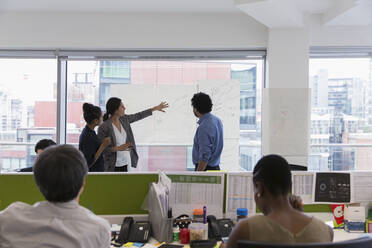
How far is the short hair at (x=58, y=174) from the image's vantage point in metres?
1.35

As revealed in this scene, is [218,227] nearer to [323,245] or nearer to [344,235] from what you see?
[344,235]

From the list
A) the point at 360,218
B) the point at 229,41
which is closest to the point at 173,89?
the point at 229,41

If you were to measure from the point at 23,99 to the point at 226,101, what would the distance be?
106 inches

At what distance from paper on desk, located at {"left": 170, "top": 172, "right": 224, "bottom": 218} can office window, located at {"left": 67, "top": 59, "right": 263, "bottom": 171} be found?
2.71 metres

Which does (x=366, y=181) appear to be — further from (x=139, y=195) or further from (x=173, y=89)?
(x=173, y=89)

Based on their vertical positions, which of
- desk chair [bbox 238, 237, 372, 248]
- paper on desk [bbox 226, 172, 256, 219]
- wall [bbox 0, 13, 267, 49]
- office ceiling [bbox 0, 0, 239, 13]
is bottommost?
paper on desk [bbox 226, 172, 256, 219]

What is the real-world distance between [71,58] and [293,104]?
2889 millimetres

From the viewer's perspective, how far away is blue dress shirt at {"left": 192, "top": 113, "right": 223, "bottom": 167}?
379 cm

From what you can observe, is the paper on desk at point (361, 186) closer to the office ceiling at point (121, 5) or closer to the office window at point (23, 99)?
the office ceiling at point (121, 5)

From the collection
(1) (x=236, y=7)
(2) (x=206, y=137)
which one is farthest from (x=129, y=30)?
(2) (x=206, y=137)

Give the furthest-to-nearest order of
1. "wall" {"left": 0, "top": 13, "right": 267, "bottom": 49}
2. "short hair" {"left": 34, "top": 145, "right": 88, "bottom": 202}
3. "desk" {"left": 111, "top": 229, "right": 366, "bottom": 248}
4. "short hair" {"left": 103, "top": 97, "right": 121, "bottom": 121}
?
"wall" {"left": 0, "top": 13, "right": 267, "bottom": 49} < "short hair" {"left": 103, "top": 97, "right": 121, "bottom": 121} < "desk" {"left": 111, "top": 229, "right": 366, "bottom": 248} < "short hair" {"left": 34, "top": 145, "right": 88, "bottom": 202}

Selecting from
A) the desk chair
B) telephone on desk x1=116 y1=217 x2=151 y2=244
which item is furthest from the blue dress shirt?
the desk chair

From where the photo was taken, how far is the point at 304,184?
8.08 ft

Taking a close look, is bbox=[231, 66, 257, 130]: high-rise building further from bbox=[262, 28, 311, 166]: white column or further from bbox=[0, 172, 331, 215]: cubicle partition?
bbox=[0, 172, 331, 215]: cubicle partition
